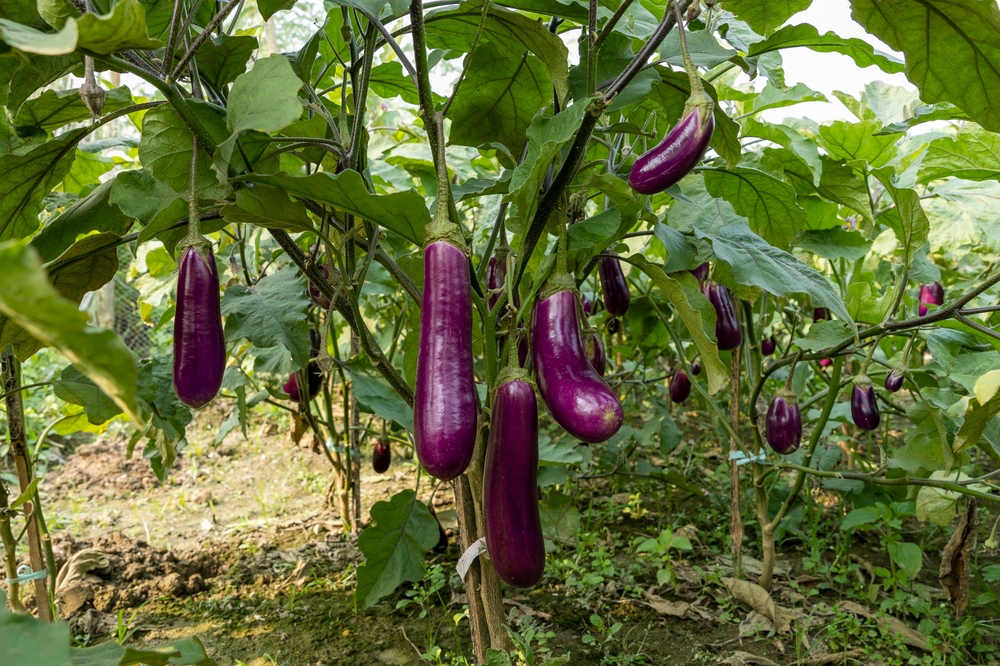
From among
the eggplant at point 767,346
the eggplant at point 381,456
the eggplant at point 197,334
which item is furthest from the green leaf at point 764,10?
the eggplant at point 381,456

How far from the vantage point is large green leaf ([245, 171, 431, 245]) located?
65cm

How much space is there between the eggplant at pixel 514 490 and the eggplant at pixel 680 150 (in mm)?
234

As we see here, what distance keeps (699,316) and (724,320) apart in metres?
0.35

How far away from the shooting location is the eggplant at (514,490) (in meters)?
0.66

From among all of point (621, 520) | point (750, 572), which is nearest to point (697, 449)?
point (621, 520)

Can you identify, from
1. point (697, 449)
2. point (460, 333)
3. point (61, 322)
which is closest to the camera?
point (61, 322)

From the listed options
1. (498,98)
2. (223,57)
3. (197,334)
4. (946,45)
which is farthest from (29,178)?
(946,45)

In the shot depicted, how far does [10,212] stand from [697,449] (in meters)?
2.26

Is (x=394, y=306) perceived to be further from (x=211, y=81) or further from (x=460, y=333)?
(x=460, y=333)

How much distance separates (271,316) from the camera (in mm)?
1017

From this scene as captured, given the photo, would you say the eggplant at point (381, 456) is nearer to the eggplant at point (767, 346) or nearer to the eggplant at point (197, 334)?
the eggplant at point (767, 346)

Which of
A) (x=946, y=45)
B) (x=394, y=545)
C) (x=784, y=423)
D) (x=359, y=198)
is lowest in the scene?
(x=394, y=545)

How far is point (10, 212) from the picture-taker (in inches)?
34.5

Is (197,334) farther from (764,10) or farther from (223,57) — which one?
(764,10)
